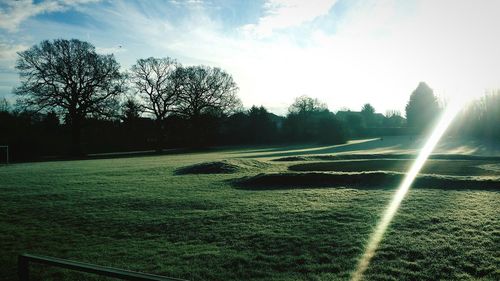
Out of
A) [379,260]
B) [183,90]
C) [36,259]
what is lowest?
[379,260]

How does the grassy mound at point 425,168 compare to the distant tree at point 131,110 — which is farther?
the distant tree at point 131,110

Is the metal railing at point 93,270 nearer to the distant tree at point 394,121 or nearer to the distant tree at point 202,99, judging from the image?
the distant tree at point 202,99

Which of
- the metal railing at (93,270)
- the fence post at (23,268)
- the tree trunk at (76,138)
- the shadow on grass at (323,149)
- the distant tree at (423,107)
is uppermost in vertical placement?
the distant tree at (423,107)

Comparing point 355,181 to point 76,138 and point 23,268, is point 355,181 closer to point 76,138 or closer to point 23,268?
point 23,268

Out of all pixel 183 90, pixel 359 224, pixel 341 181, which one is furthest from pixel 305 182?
pixel 183 90

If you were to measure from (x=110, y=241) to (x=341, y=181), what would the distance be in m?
10.9

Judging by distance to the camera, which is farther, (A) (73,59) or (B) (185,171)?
(A) (73,59)

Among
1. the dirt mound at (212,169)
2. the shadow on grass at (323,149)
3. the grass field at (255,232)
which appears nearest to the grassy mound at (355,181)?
the grass field at (255,232)

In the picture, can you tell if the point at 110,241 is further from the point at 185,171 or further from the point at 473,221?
the point at 185,171

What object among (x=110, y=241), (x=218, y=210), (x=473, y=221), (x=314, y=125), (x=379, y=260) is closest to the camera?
(x=379, y=260)

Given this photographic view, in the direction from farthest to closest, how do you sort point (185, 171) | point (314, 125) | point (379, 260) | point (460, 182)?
1. point (314, 125)
2. point (185, 171)
3. point (460, 182)
4. point (379, 260)

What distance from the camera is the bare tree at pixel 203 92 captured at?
182 feet

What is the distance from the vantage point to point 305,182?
16.1 meters

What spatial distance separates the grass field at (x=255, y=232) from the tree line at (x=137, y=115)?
100 ft
